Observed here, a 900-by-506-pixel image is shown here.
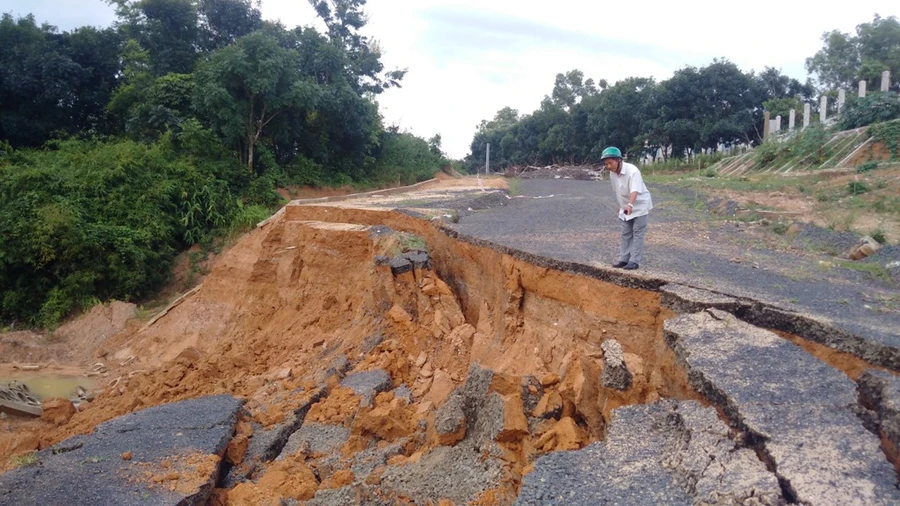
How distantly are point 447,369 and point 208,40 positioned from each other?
1893cm

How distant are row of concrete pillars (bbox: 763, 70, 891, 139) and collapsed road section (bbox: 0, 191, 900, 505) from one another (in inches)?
777

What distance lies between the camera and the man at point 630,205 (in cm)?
617

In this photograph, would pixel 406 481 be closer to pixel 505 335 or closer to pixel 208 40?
pixel 505 335

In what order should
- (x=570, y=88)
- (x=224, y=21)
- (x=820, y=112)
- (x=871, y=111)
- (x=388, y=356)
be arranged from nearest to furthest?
(x=388, y=356)
(x=871, y=111)
(x=224, y=21)
(x=820, y=112)
(x=570, y=88)

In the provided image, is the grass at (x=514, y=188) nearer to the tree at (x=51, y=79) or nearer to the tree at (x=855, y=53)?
the tree at (x=51, y=79)

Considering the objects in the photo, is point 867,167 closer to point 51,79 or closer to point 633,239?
point 633,239

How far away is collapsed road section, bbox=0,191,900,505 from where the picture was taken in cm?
318

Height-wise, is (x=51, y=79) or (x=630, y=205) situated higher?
(x=51, y=79)

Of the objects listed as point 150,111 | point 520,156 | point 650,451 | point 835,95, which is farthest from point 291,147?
point 520,156

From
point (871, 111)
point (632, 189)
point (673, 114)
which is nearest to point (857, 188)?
point (632, 189)

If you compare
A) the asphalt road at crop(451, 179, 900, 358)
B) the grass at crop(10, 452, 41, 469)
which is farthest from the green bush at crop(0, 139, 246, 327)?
the grass at crop(10, 452, 41, 469)

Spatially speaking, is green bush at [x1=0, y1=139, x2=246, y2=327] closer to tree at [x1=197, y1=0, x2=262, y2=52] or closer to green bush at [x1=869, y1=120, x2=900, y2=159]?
tree at [x1=197, y1=0, x2=262, y2=52]

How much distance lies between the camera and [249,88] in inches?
683

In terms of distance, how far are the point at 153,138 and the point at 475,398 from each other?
55.0ft
